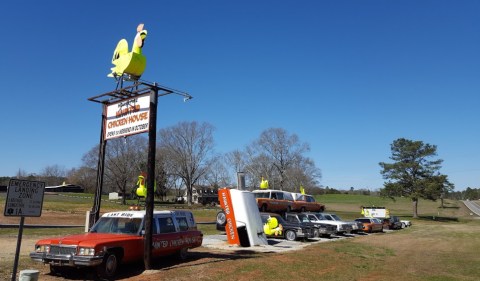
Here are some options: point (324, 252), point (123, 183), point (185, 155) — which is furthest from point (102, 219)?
point (185, 155)

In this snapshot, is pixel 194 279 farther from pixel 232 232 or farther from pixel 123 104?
pixel 232 232

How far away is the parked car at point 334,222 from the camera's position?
27734 millimetres

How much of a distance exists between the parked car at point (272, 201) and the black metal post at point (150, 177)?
14938 mm

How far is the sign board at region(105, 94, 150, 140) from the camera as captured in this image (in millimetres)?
13141

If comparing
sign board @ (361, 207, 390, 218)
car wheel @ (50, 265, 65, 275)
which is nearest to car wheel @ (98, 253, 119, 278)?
car wheel @ (50, 265, 65, 275)

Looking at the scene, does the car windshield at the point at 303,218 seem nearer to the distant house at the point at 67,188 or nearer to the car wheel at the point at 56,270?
the car wheel at the point at 56,270

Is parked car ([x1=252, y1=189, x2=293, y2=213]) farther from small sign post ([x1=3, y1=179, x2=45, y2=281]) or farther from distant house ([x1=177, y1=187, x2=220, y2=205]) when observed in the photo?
distant house ([x1=177, y1=187, x2=220, y2=205])

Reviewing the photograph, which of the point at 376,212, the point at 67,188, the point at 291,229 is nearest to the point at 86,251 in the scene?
the point at 291,229

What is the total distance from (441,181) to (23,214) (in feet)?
212

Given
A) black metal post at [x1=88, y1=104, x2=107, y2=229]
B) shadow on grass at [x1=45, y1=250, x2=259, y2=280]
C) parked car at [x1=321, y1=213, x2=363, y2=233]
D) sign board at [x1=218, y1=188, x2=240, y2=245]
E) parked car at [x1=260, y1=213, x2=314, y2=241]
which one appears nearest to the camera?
shadow on grass at [x1=45, y1=250, x2=259, y2=280]

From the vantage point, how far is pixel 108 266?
1054 centimetres

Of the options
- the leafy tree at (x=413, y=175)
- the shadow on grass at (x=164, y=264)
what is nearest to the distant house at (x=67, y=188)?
the leafy tree at (x=413, y=175)

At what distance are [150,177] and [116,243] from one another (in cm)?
231

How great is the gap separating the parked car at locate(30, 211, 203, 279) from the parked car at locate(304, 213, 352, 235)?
1460 centimetres
